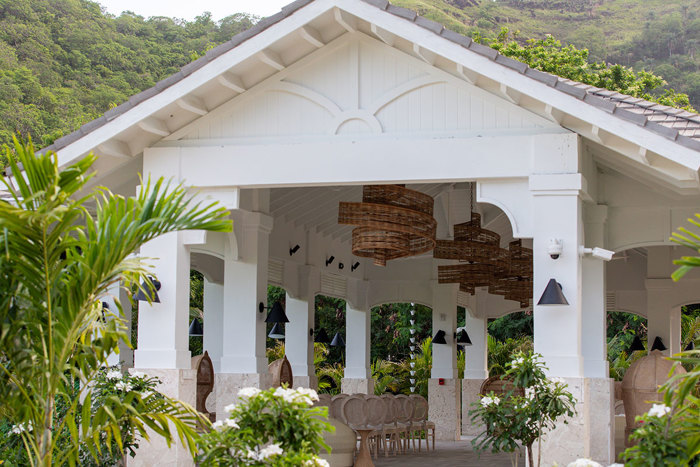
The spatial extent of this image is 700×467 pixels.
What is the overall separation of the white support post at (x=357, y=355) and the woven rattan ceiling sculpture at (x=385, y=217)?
6.48 metres

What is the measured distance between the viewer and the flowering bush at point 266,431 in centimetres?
598

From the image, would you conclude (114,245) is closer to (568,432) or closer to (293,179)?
(293,179)

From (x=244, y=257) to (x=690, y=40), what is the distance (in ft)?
170

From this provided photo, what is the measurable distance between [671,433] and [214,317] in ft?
39.7

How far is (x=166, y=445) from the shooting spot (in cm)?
1001

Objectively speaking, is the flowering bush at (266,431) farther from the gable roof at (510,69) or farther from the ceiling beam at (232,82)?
the ceiling beam at (232,82)

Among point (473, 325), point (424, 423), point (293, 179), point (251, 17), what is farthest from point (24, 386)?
point (251, 17)

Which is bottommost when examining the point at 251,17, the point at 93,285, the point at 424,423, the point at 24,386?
the point at 424,423

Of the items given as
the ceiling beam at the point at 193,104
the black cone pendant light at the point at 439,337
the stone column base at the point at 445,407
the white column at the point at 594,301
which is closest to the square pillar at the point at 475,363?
the stone column base at the point at 445,407

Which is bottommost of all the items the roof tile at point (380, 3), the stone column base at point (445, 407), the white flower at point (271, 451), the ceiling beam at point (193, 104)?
the stone column base at point (445, 407)

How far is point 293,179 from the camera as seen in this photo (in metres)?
10.4

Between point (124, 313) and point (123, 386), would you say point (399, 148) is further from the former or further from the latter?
point (123, 386)

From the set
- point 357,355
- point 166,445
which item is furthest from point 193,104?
point 357,355

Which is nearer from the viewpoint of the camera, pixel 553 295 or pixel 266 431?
pixel 266 431
